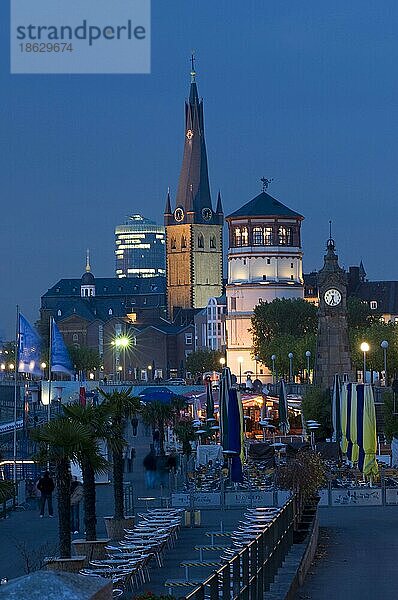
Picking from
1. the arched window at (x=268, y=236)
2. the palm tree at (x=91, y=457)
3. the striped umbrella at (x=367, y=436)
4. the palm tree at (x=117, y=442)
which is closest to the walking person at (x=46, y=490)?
the palm tree at (x=117, y=442)

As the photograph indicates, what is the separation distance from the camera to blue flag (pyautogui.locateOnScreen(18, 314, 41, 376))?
54188mm

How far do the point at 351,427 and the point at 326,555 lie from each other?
19.4 meters

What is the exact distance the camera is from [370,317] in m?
152

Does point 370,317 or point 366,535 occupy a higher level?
point 370,317

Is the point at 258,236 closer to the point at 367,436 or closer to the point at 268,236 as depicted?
the point at 268,236

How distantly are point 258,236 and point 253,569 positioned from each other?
145820mm

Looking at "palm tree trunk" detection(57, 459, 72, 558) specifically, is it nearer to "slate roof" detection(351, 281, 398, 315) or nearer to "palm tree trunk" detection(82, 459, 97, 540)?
"palm tree trunk" detection(82, 459, 97, 540)

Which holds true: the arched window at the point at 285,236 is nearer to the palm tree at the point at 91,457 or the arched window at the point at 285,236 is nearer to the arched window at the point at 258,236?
the arched window at the point at 258,236

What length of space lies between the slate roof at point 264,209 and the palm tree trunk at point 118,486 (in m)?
127

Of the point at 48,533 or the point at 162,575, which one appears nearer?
the point at 162,575

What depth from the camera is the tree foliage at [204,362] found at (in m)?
181

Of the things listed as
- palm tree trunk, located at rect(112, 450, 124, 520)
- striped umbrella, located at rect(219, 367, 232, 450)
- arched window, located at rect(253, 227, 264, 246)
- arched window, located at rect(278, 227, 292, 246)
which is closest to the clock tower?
striped umbrella, located at rect(219, 367, 232, 450)

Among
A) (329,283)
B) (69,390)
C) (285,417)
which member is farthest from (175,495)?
(69,390)

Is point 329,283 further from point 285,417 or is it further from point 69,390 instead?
point 69,390
